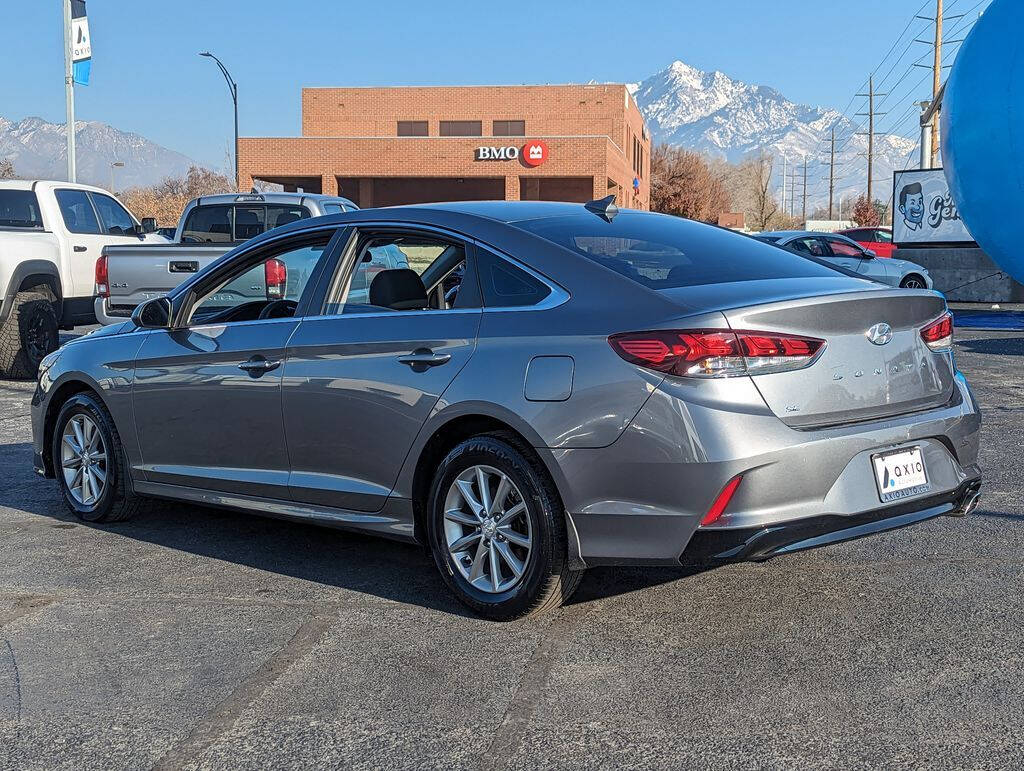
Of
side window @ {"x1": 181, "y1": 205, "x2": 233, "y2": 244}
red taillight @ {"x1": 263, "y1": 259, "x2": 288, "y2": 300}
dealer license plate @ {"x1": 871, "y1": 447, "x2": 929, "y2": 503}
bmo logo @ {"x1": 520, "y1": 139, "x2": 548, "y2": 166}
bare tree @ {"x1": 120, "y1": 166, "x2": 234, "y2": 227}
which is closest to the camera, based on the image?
dealer license plate @ {"x1": 871, "y1": 447, "x2": 929, "y2": 503}

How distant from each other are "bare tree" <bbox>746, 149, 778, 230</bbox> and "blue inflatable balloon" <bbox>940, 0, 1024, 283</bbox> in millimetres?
78120

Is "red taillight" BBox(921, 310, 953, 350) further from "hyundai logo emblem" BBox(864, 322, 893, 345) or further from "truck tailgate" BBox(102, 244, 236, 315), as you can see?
"truck tailgate" BBox(102, 244, 236, 315)

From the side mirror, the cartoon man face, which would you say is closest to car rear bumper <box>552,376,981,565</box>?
the side mirror

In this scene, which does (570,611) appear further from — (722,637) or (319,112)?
A: (319,112)

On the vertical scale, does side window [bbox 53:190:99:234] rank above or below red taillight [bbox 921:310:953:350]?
above

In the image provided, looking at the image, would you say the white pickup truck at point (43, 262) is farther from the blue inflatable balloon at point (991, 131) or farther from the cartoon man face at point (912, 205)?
the cartoon man face at point (912, 205)

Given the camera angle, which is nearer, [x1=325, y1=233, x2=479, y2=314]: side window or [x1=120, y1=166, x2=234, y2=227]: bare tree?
[x1=325, y1=233, x2=479, y2=314]: side window

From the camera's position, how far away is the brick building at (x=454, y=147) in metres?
55.8

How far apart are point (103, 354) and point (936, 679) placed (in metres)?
4.48

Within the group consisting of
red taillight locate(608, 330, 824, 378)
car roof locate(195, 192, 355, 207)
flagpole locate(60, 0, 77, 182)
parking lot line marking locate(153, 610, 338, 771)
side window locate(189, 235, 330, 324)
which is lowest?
parking lot line marking locate(153, 610, 338, 771)

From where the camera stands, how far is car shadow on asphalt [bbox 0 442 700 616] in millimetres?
5168

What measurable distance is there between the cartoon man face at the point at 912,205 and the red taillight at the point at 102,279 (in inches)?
788

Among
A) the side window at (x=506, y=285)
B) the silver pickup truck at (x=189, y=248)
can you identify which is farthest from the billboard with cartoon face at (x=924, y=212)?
the side window at (x=506, y=285)

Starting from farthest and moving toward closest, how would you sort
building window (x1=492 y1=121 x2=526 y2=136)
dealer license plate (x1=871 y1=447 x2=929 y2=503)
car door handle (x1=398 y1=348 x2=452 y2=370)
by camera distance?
building window (x1=492 y1=121 x2=526 y2=136) → car door handle (x1=398 y1=348 x2=452 y2=370) → dealer license plate (x1=871 y1=447 x2=929 y2=503)
